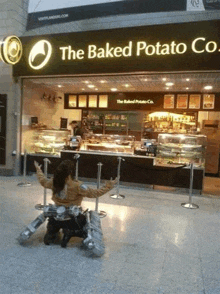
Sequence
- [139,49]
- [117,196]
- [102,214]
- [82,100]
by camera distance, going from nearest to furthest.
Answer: [102,214] < [117,196] < [139,49] < [82,100]

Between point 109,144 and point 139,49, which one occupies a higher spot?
point 139,49

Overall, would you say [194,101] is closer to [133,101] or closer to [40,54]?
[133,101]

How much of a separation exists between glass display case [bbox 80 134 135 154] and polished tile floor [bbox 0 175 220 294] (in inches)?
120

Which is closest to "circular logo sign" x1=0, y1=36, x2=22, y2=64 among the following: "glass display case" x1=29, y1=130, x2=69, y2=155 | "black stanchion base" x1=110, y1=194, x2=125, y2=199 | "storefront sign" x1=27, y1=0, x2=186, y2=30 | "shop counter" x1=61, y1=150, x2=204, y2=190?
"storefront sign" x1=27, y1=0, x2=186, y2=30

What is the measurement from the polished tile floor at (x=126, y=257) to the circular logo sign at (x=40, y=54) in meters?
4.58

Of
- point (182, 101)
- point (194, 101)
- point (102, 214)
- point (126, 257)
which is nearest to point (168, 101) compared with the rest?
point (182, 101)

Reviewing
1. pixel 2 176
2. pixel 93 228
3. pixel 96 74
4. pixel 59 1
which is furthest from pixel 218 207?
pixel 59 1

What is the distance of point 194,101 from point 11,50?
270 inches

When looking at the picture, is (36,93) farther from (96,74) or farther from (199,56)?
(199,56)

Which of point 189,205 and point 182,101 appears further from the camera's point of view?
point 182,101

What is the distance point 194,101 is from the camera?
9719 mm

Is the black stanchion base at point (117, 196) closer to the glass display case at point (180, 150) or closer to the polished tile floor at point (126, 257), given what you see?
the polished tile floor at point (126, 257)

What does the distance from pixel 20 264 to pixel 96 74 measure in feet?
18.6

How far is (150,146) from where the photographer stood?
25.6 feet
